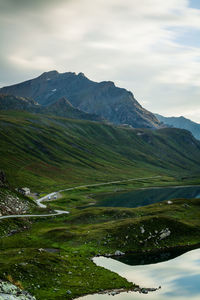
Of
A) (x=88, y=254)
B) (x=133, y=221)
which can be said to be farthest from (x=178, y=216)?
(x=88, y=254)

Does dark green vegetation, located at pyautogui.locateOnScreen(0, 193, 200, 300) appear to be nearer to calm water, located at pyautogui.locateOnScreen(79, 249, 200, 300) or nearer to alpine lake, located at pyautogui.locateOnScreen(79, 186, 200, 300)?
alpine lake, located at pyautogui.locateOnScreen(79, 186, 200, 300)

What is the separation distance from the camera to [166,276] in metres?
64.6

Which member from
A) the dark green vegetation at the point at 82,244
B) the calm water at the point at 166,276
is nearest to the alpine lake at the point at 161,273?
the calm water at the point at 166,276

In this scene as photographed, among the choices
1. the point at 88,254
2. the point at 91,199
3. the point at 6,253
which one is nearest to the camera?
the point at 6,253

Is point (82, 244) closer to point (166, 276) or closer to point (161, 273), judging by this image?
point (161, 273)

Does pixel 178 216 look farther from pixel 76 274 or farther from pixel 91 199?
pixel 91 199

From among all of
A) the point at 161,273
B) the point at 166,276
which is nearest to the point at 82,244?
the point at 161,273

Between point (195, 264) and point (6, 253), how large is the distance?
41443 millimetres

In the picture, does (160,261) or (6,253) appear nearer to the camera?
(6,253)

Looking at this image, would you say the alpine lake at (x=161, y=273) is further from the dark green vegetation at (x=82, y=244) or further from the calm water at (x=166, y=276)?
the dark green vegetation at (x=82, y=244)

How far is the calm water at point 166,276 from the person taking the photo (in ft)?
177

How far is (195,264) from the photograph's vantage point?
236ft

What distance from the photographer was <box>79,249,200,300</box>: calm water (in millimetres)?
53969

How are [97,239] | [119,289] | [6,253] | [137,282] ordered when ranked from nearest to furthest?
[119,289]
[137,282]
[6,253]
[97,239]
